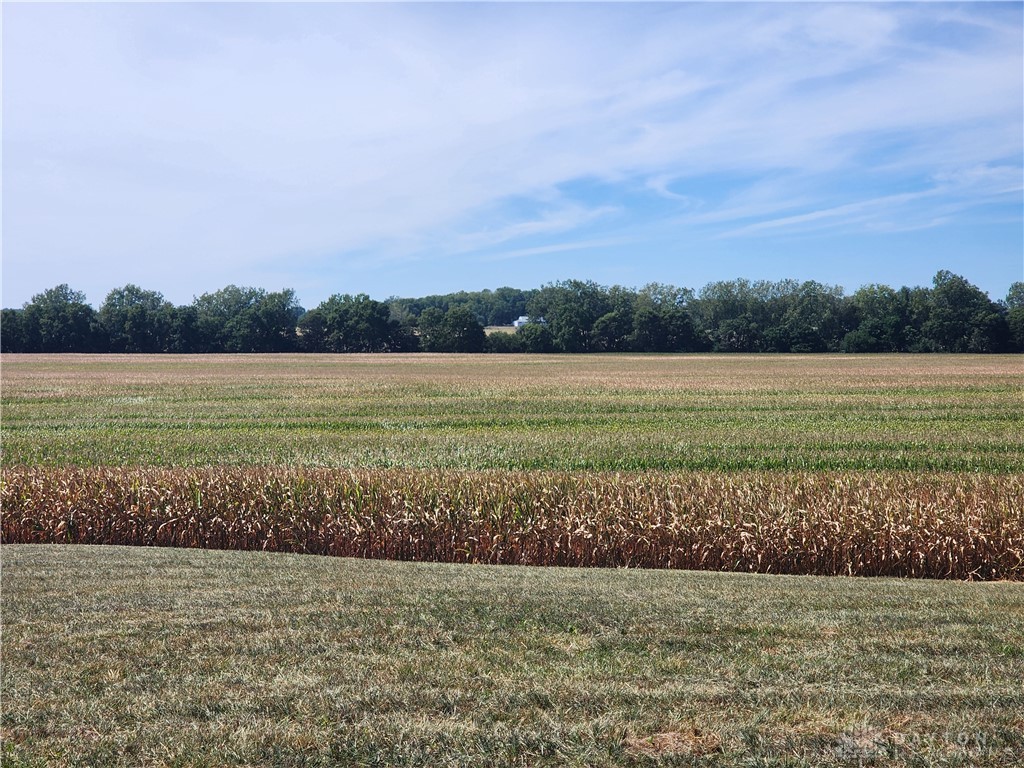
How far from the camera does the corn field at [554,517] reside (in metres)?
11.6

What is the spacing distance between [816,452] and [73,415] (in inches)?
1023

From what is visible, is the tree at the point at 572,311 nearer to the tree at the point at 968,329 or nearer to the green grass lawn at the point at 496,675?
the tree at the point at 968,329

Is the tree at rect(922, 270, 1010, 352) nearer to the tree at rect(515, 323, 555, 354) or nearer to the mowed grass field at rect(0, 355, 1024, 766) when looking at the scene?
the tree at rect(515, 323, 555, 354)

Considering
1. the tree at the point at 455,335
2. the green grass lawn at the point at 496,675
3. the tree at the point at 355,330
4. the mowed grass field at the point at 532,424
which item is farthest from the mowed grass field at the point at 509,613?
the tree at the point at 355,330

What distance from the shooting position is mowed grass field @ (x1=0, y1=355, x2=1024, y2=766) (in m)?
4.43

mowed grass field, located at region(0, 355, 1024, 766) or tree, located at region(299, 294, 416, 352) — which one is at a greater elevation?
tree, located at region(299, 294, 416, 352)

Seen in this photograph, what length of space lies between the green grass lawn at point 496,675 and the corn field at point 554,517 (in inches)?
135

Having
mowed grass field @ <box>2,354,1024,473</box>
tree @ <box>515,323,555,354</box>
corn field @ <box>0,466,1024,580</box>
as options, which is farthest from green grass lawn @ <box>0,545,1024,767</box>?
tree @ <box>515,323,555,354</box>

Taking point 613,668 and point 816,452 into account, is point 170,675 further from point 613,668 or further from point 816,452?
point 816,452

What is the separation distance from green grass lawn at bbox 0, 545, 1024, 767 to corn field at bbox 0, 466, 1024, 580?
135 inches

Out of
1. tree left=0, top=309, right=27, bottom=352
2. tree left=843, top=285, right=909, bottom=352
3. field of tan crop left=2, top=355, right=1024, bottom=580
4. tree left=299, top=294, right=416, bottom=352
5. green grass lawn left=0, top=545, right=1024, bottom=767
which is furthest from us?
tree left=299, top=294, right=416, bottom=352

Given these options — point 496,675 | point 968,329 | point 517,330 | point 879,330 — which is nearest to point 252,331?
point 517,330

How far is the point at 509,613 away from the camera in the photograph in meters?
6.85

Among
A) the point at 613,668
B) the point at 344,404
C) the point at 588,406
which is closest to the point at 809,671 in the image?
the point at 613,668
